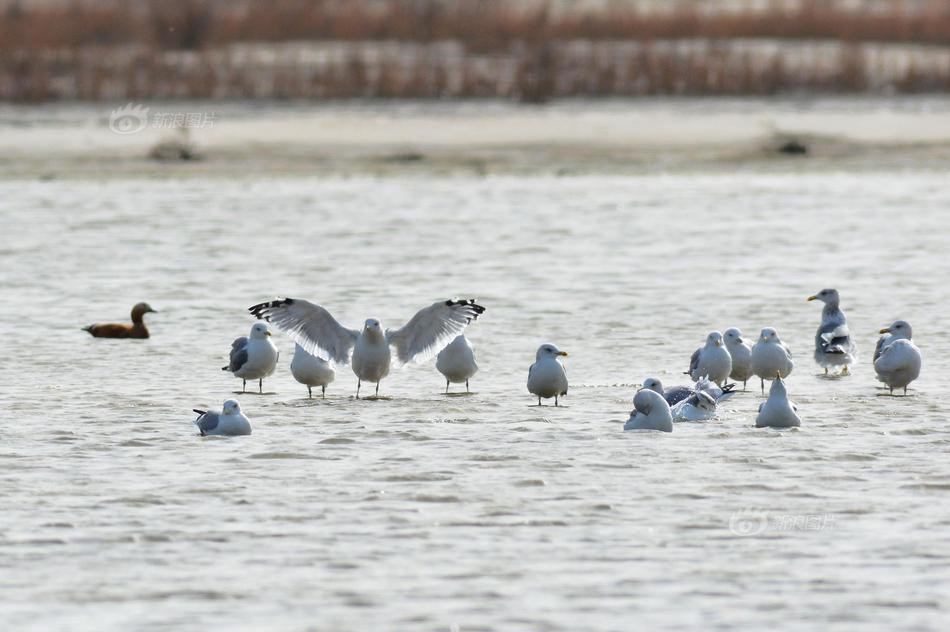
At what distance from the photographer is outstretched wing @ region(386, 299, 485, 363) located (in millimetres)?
14766

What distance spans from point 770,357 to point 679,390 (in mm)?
1415

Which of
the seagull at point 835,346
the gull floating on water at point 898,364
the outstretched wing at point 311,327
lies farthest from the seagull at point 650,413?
the seagull at point 835,346

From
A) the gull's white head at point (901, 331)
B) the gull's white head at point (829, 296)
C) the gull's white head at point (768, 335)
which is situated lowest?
the gull's white head at point (768, 335)

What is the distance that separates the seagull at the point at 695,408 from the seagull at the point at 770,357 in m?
1.45

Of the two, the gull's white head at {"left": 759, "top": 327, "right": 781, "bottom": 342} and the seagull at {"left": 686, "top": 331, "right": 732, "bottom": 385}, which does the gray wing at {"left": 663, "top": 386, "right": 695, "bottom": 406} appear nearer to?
the seagull at {"left": 686, "top": 331, "right": 732, "bottom": 385}

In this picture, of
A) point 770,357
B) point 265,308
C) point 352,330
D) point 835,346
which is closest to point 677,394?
point 770,357

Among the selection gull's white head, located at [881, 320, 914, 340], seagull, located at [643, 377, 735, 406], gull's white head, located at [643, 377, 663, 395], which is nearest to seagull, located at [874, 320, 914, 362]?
gull's white head, located at [881, 320, 914, 340]

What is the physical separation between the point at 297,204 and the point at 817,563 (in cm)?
2320

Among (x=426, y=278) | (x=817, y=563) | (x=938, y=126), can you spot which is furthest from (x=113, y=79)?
(x=817, y=563)

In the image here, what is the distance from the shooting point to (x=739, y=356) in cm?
1486

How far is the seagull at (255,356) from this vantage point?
1464 cm

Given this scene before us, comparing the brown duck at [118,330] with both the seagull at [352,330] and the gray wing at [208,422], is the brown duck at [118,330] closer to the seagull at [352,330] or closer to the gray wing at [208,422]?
the seagull at [352,330]

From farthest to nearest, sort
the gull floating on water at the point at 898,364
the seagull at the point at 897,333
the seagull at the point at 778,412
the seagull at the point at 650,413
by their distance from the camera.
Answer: the seagull at the point at 897,333 → the gull floating on water at the point at 898,364 → the seagull at the point at 778,412 → the seagull at the point at 650,413

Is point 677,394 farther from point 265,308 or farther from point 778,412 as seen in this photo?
point 265,308
